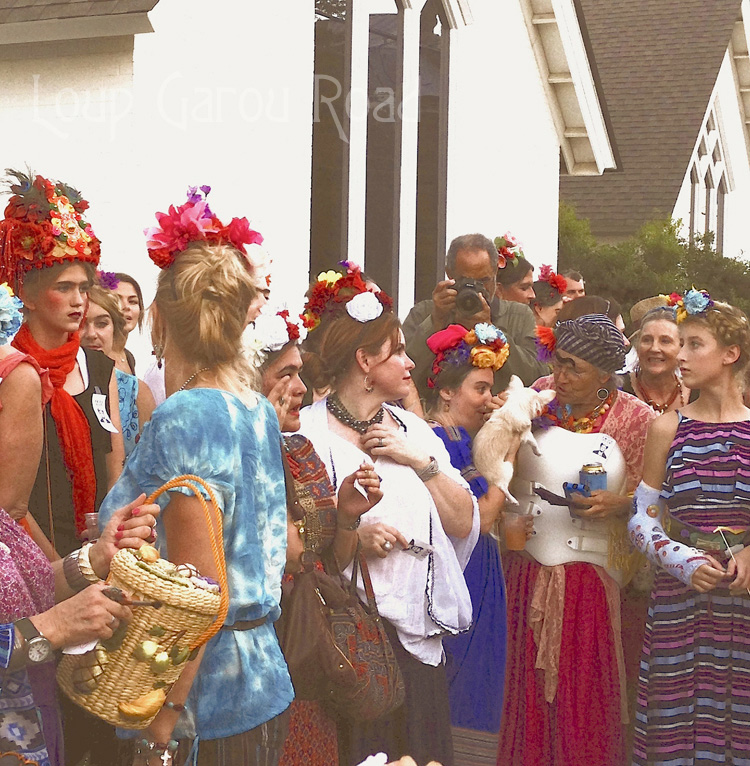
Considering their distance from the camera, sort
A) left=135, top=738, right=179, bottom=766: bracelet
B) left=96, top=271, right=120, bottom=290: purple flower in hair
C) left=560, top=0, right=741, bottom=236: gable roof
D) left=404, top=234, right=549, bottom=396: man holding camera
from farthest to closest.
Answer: left=560, top=0, right=741, bottom=236: gable roof, left=404, top=234, right=549, bottom=396: man holding camera, left=96, top=271, right=120, bottom=290: purple flower in hair, left=135, top=738, right=179, bottom=766: bracelet

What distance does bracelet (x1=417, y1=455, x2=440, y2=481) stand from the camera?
15.4 feet

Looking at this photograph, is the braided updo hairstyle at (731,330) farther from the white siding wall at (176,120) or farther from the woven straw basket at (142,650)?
the white siding wall at (176,120)

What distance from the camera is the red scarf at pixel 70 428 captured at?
402cm

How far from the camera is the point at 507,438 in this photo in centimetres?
529

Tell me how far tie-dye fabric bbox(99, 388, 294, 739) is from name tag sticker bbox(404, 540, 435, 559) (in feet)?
4.52

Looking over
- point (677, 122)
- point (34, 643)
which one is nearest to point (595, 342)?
point (34, 643)

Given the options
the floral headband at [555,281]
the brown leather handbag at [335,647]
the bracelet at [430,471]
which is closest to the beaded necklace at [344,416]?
the bracelet at [430,471]

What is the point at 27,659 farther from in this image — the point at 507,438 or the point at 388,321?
the point at 507,438

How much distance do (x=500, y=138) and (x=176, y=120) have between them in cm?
457

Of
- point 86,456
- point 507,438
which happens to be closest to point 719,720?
point 507,438

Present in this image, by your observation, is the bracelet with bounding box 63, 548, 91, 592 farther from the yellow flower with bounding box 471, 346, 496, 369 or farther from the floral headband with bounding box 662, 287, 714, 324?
the floral headband with bounding box 662, 287, 714, 324

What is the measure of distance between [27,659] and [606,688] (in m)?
3.27

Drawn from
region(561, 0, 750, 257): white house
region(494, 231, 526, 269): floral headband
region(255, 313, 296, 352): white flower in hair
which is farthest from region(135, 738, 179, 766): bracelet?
region(561, 0, 750, 257): white house

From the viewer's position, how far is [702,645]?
5.16 meters
